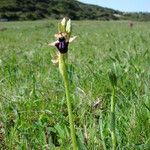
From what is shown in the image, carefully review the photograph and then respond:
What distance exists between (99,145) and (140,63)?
3029mm

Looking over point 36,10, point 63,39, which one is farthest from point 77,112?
point 36,10

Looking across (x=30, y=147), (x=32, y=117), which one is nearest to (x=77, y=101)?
(x=32, y=117)

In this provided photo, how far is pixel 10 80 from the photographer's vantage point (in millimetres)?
4809

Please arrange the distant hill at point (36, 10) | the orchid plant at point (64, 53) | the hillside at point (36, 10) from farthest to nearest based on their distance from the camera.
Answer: the hillside at point (36, 10) → the distant hill at point (36, 10) → the orchid plant at point (64, 53)

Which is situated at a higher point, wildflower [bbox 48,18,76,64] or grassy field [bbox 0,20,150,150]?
wildflower [bbox 48,18,76,64]

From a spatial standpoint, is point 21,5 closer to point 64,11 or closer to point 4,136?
point 64,11

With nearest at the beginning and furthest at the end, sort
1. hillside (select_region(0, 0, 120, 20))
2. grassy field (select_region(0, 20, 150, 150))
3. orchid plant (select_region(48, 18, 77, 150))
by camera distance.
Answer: orchid plant (select_region(48, 18, 77, 150)) < grassy field (select_region(0, 20, 150, 150)) < hillside (select_region(0, 0, 120, 20))

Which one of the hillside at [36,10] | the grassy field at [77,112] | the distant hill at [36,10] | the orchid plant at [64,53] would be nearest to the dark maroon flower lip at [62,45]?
the orchid plant at [64,53]

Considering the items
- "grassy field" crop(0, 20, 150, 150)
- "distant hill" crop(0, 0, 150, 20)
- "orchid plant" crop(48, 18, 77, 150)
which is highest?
"orchid plant" crop(48, 18, 77, 150)

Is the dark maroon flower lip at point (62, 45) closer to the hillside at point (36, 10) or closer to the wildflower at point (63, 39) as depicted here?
the wildflower at point (63, 39)

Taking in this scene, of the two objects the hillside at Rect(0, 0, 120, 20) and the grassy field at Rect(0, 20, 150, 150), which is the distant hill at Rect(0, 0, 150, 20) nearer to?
the hillside at Rect(0, 0, 120, 20)

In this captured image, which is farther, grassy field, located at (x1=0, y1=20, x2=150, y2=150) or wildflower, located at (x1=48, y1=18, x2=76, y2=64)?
grassy field, located at (x1=0, y1=20, x2=150, y2=150)

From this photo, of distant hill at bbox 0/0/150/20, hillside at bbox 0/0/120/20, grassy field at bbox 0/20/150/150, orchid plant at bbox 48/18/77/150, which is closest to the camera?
orchid plant at bbox 48/18/77/150

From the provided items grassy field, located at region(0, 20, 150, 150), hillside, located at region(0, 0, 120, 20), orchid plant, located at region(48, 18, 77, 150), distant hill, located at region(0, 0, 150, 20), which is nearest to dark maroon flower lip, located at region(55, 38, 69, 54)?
orchid plant, located at region(48, 18, 77, 150)
